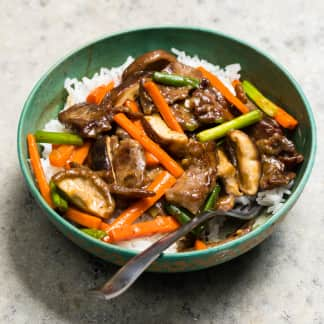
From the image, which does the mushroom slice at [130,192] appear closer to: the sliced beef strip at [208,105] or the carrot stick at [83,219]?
the carrot stick at [83,219]

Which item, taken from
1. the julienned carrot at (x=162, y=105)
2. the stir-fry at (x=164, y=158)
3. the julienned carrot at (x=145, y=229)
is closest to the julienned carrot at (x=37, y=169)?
the stir-fry at (x=164, y=158)

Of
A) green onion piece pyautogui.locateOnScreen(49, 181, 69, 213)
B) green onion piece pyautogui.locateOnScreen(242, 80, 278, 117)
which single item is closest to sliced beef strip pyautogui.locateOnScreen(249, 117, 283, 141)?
green onion piece pyautogui.locateOnScreen(242, 80, 278, 117)

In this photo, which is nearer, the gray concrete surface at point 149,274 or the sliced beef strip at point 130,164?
the sliced beef strip at point 130,164

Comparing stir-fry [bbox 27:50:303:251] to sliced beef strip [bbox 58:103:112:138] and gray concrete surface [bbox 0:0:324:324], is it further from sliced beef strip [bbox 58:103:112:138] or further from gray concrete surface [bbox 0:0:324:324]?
gray concrete surface [bbox 0:0:324:324]

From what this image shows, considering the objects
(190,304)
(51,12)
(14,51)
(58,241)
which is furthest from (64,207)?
(51,12)

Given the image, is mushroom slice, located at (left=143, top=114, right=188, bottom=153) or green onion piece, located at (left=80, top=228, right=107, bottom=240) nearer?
green onion piece, located at (left=80, top=228, right=107, bottom=240)

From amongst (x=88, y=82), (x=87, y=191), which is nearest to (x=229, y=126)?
(x=87, y=191)

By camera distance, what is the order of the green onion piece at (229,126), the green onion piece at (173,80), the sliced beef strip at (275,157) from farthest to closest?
the green onion piece at (173,80)
the green onion piece at (229,126)
the sliced beef strip at (275,157)
